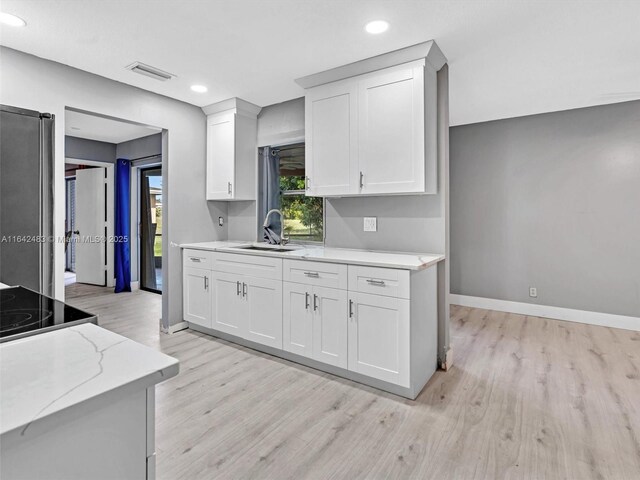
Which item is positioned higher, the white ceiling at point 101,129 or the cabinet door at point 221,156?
the white ceiling at point 101,129

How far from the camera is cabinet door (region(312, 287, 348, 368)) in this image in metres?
2.57

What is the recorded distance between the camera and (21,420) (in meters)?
0.54

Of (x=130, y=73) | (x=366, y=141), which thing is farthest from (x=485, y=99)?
(x=130, y=73)

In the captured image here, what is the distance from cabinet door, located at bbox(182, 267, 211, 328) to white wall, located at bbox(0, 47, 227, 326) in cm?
14

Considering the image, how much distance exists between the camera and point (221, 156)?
3881 mm

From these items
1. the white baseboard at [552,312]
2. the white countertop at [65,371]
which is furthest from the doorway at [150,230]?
the white countertop at [65,371]

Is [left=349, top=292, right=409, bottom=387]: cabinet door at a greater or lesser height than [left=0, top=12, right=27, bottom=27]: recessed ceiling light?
lesser

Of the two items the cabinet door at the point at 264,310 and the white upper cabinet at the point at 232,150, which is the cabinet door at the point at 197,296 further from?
the white upper cabinet at the point at 232,150

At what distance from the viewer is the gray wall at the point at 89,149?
5.49 metres

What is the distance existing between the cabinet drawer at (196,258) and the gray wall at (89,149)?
332cm

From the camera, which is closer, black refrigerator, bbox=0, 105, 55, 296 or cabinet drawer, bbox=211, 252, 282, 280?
black refrigerator, bbox=0, 105, 55, 296

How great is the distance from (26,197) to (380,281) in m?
2.43

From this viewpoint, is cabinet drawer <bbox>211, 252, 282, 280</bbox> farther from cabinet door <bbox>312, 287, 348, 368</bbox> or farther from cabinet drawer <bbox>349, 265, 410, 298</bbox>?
cabinet drawer <bbox>349, 265, 410, 298</bbox>

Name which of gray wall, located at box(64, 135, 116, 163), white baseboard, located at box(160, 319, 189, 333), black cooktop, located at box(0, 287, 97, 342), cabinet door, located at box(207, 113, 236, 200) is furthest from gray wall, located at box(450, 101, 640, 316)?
gray wall, located at box(64, 135, 116, 163)
